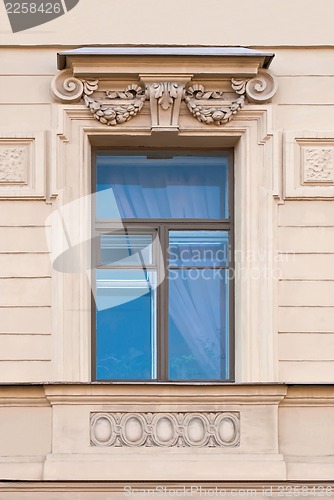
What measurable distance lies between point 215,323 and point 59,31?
2.74 m

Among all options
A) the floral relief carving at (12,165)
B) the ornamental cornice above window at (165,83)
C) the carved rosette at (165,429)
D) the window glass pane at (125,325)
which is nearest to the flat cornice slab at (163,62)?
the ornamental cornice above window at (165,83)

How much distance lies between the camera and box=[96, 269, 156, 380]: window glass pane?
11.7 metres

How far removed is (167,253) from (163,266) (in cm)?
12

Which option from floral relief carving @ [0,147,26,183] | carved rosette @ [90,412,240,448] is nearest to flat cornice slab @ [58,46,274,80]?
floral relief carving @ [0,147,26,183]

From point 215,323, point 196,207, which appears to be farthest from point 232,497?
point 196,207

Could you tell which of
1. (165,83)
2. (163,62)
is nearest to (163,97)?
(165,83)

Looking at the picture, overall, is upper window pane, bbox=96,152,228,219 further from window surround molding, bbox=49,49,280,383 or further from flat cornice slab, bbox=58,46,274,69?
flat cornice slab, bbox=58,46,274,69

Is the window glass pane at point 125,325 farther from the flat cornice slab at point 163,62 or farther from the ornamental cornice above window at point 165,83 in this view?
the flat cornice slab at point 163,62

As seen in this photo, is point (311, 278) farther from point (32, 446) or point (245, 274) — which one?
point (32, 446)

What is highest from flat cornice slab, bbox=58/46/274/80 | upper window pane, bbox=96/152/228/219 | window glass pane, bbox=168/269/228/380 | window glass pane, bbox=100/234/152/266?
flat cornice slab, bbox=58/46/274/80

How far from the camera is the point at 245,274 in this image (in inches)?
455

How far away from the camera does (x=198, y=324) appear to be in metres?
11.8

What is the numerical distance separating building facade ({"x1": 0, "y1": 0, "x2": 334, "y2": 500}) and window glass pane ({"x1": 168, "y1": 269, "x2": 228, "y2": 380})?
12mm

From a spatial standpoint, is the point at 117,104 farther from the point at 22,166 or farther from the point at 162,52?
the point at 22,166
